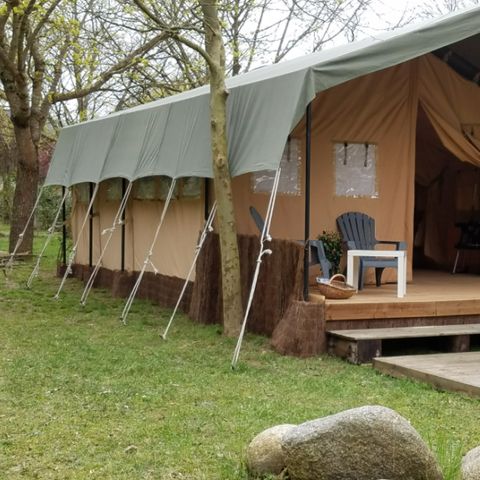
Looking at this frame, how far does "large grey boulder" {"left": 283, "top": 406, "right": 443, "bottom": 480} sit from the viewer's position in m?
3.25

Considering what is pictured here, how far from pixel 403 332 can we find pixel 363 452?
11.1ft

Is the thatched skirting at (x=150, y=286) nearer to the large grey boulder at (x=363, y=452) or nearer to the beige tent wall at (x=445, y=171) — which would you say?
the beige tent wall at (x=445, y=171)

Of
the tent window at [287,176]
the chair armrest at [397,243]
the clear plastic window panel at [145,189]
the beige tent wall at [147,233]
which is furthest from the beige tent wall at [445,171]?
the clear plastic window panel at [145,189]

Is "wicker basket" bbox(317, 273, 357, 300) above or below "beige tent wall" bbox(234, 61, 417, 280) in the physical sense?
below

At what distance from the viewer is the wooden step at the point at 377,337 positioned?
6234mm

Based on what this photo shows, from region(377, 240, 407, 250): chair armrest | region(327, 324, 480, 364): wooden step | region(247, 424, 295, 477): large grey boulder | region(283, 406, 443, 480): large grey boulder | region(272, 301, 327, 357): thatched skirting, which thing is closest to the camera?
region(283, 406, 443, 480): large grey boulder

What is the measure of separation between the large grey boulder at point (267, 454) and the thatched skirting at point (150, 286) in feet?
→ 16.6

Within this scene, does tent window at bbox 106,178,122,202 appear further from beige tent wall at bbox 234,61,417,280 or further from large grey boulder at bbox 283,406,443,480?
large grey boulder at bbox 283,406,443,480

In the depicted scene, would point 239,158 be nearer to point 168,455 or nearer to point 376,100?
point 376,100

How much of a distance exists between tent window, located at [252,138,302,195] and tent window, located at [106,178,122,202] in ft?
11.9

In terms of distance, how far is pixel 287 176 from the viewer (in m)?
8.06

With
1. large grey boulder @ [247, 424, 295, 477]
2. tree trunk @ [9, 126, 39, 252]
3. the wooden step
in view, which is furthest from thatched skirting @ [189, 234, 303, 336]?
tree trunk @ [9, 126, 39, 252]

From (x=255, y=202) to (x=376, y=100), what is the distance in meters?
1.74

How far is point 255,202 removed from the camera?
8023mm
